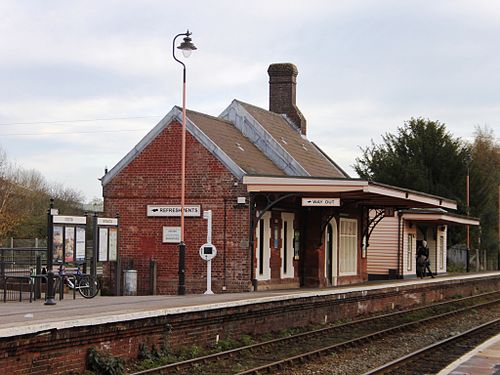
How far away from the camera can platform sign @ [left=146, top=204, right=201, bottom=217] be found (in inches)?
966

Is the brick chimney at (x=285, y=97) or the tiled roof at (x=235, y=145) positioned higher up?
the brick chimney at (x=285, y=97)

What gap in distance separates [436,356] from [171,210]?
10.9m

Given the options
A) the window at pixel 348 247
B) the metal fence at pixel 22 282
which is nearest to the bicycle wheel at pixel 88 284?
the metal fence at pixel 22 282

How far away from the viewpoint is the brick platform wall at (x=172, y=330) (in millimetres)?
10781

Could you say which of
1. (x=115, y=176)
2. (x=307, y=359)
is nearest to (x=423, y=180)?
(x=115, y=176)

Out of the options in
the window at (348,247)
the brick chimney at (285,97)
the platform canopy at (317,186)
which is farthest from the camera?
the brick chimney at (285,97)

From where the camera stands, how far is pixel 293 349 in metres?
16.4

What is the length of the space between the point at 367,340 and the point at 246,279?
6171mm

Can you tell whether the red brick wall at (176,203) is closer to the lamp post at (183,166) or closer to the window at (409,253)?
the lamp post at (183,166)

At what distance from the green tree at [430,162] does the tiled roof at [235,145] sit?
95.6 feet

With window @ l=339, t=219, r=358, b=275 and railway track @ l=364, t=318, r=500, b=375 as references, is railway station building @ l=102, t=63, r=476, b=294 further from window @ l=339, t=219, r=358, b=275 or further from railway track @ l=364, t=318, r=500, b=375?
railway track @ l=364, t=318, r=500, b=375

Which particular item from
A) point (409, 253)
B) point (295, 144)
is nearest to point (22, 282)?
point (295, 144)

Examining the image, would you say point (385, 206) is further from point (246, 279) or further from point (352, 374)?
point (352, 374)

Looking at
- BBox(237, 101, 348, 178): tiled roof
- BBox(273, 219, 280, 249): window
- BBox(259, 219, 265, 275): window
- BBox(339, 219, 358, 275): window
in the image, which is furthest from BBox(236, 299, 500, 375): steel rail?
BBox(237, 101, 348, 178): tiled roof
